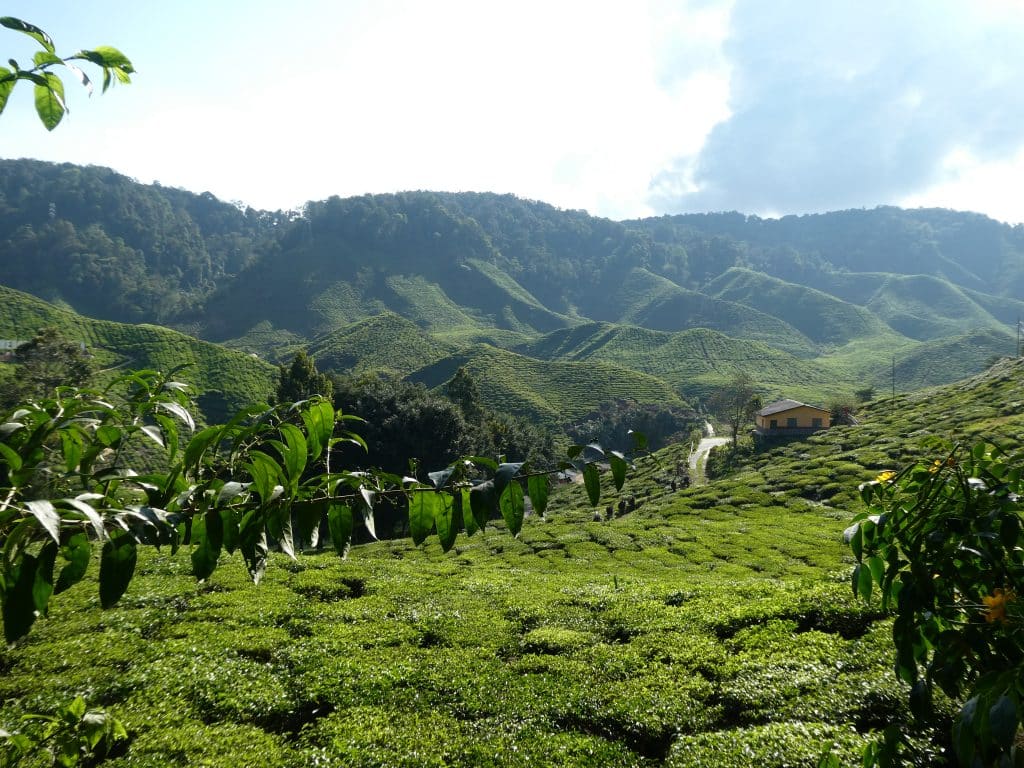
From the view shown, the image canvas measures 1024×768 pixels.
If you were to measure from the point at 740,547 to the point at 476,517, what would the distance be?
19.1 metres

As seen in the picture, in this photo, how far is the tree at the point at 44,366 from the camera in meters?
35.7

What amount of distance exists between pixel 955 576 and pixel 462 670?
20.2ft

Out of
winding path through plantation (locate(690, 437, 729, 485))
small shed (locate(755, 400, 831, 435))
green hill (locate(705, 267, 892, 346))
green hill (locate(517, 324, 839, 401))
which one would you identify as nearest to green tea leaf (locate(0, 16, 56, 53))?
winding path through plantation (locate(690, 437, 729, 485))

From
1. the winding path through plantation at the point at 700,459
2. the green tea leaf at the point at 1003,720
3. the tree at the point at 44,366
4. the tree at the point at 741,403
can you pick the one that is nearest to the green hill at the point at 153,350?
the tree at the point at 44,366

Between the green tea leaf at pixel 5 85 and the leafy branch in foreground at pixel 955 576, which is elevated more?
the green tea leaf at pixel 5 85

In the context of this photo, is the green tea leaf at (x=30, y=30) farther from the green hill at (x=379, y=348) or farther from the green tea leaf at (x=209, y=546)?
the green hill at (x=379, y=348)

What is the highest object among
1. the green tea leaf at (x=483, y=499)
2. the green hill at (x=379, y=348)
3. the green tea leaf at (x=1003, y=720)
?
the green hill at (x=379, y=348)

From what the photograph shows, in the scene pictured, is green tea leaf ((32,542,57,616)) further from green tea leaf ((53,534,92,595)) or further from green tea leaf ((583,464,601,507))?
green tea leaf ((583,464,601,507))

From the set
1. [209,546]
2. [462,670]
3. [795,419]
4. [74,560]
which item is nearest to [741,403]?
[795,419]

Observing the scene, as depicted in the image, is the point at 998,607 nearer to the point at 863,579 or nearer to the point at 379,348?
the point at 863,579

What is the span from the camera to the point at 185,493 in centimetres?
110

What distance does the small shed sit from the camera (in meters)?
48.4

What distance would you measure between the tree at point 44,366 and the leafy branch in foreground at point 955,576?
139 ft

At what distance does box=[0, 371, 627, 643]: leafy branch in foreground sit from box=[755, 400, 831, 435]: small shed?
52911 millimetres
